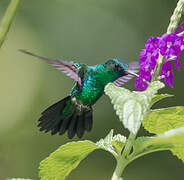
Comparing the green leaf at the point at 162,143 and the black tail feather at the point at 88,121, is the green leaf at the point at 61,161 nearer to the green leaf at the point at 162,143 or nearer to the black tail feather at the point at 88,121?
the green leaf at the point at 162,143

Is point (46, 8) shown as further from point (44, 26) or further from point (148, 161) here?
point (148, 161)

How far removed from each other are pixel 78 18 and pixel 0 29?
A: 4.38m

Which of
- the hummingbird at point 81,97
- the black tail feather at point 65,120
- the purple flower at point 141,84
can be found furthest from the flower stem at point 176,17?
the black tail feather at point 65,120

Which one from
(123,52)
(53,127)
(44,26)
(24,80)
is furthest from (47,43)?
(53,127)

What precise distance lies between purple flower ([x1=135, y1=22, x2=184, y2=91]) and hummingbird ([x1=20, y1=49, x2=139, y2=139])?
0.42 meters

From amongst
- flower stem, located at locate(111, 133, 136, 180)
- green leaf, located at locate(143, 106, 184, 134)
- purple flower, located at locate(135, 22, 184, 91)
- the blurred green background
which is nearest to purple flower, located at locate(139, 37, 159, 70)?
purple flower, located at locate(135, 22, 184, 91)

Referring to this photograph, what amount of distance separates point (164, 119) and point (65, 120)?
90 cm

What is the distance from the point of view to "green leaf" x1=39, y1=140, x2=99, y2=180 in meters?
1.07

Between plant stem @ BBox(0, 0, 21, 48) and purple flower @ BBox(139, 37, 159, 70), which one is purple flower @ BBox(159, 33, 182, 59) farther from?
plant stem @ BBox(0, 0, 21, 48)

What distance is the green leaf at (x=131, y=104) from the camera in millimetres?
834

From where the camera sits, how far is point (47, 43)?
5086 millimetres

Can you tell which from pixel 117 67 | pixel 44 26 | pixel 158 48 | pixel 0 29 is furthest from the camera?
pixel 44 26

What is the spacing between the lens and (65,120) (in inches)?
75.4

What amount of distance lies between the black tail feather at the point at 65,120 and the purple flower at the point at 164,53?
25.9 inches
